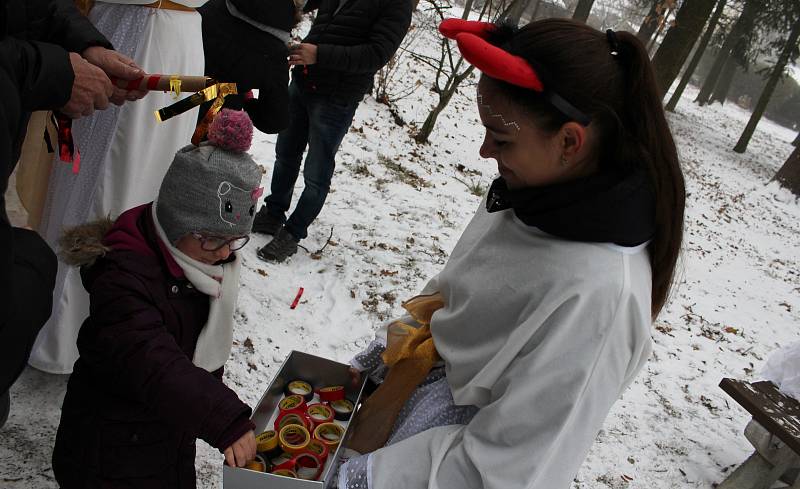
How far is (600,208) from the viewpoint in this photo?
4.36 feet

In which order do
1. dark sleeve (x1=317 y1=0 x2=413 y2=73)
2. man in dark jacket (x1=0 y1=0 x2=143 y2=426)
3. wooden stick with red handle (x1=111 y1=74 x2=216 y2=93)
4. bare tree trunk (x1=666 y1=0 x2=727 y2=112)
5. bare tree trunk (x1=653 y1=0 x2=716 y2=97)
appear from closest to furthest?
man in dark jacket (x1=0 y1=0 x2=143 y2=426)
wooden stick with red handle (x1=111 y1=74 x2=216 y2=93)
dark sleeve (x1=317 y1=0 x2=413 y2=73)
bare tree trunk (x1=653 y1=0 x2=716 y2=97)
bare tree trunk (x1=666 y1=0 x2=727 y2=112)

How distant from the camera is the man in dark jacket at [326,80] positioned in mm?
3803

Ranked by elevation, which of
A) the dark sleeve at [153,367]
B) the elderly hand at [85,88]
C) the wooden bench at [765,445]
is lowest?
the wooden bench at [765,445]

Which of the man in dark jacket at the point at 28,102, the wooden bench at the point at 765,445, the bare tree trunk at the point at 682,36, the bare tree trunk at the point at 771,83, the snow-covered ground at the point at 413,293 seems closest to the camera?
the man in dark jacket at the point at 28,102

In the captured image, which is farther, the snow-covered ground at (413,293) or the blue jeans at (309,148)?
the blue jeans at (309,148)

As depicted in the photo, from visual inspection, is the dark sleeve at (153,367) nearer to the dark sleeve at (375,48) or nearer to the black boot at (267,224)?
the dark sleeve at (375,48)

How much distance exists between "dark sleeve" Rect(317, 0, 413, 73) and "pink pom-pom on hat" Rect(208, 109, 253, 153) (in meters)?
2.26

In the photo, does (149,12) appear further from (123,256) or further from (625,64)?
(625,64)

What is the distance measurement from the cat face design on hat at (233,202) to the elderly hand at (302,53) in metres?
2.20

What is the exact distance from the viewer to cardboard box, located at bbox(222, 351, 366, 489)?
1404 millimetres

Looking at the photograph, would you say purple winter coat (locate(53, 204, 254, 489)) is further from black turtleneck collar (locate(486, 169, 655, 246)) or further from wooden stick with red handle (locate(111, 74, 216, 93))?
black turtleneck collar (locate(486, 169, 655, 246))

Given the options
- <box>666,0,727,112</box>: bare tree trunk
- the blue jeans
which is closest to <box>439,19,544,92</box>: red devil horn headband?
the blue jeans

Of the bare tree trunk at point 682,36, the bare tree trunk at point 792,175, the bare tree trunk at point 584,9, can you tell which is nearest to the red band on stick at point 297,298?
the bare tree trunk at point 682,36

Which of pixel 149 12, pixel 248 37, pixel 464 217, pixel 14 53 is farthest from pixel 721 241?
pixel 14 53
